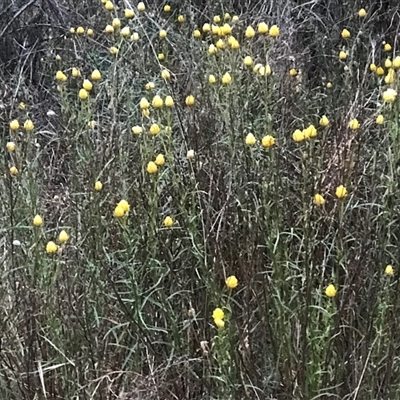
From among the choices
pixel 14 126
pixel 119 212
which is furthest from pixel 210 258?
pixel 14 126

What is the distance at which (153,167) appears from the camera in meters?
2.08

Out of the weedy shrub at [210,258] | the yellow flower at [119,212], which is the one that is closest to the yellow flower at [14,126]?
the weedy shrub at [210,258]

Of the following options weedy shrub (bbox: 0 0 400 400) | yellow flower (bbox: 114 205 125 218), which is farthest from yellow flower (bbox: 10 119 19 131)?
yellow flower (bbox: 114 205 125 218)

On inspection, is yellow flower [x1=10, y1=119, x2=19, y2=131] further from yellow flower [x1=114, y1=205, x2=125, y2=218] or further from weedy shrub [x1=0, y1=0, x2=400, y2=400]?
yellow flower [x1=114, y1=205, x2=125, y2=218]

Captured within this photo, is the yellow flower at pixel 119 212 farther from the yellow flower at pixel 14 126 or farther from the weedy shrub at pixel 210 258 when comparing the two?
the yellow flower at pixel 14 126

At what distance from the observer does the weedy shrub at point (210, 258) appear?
6.49 ft

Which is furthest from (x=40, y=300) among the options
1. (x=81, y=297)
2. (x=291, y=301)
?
(x=291, y=301)

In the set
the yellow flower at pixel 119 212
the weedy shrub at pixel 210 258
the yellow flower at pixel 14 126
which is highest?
the yellow flower at pixel 119 212

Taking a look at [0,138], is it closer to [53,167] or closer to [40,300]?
[53,167]

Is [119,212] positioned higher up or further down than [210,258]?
higher up

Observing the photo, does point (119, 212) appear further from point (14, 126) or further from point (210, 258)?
point (14, 126)

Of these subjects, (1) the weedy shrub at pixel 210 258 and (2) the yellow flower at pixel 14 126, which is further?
(2) the yellow flower at pixel 14 126

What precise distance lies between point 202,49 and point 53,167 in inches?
37.2

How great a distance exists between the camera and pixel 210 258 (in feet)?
7.43
